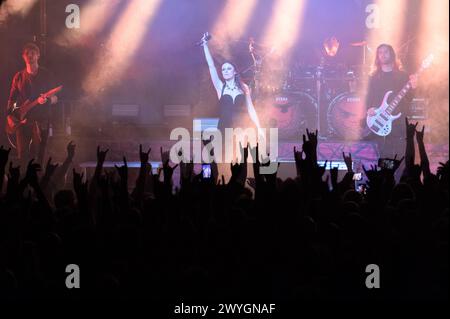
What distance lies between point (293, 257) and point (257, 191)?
35 cm

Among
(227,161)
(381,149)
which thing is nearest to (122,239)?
(227,161)

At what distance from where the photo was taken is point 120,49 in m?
9.81

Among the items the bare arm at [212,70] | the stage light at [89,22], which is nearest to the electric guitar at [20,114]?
the stage light at [89,22]

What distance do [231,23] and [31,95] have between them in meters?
3.63

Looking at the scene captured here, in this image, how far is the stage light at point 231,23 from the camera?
964 cm

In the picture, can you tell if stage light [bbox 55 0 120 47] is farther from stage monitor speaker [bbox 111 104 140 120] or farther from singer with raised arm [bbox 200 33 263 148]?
singer with raised arm [bbox 200 33 263 148]

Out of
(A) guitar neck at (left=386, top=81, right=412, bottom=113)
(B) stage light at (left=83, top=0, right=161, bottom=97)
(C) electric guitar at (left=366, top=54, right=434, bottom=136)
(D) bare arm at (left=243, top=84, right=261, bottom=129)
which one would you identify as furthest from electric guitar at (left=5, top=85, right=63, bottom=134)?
(A) guitar neck at (left=386, top=81, right=412, bottom=113)

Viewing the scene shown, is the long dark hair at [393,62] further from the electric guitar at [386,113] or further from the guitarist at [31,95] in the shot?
the guitarist at [31,95]

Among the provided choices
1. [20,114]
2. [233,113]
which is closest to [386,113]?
[233,113]

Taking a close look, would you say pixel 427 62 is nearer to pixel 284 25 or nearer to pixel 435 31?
pixel 435 31

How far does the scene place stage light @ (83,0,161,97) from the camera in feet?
32.0

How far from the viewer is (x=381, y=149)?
9617mm

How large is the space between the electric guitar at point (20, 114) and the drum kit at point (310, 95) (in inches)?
137
